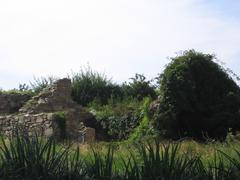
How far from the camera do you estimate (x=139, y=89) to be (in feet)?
89.6

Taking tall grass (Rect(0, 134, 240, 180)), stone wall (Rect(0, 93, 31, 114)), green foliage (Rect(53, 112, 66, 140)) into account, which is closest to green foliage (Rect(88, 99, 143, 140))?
green foliage (Rect(53, 112, 66, 140))

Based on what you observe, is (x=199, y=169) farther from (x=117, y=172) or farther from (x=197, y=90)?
(x=197, y=90)

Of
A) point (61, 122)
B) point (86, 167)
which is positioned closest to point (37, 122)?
point (61, 122)

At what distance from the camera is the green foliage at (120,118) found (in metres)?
22.7

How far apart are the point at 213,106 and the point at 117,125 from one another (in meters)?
4.31

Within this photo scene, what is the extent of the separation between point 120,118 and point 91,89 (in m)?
5.70

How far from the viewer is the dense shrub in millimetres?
20031

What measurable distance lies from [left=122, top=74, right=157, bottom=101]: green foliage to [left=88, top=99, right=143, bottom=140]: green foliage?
2132mm

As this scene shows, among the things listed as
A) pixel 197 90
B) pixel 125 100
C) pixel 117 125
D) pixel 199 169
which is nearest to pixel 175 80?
pixel 197 90

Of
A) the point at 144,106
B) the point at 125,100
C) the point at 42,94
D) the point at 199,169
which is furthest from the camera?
the point at 125,100

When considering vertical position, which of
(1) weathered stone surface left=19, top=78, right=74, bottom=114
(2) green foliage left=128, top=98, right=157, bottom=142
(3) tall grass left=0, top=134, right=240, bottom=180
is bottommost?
(3) tall grass left=0, top=134, right=240, bottom=180

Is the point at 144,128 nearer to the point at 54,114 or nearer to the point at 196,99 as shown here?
the point at 196,99

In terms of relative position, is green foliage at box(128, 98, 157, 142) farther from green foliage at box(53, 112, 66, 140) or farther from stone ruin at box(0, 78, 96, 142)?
green foliage at box(53, 112, 66, 140)

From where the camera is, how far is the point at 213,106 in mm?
20484
